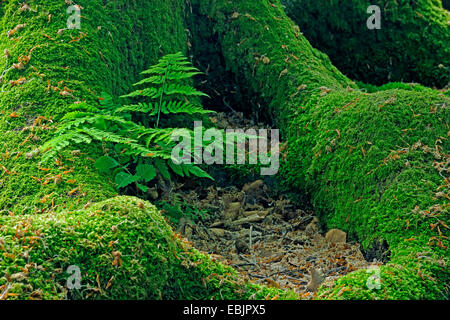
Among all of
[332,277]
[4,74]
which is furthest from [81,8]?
[332,277]

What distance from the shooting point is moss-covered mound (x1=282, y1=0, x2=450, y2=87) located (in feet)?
24.4

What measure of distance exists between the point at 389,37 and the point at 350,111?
11.0 ft

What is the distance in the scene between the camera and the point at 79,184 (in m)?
3.89

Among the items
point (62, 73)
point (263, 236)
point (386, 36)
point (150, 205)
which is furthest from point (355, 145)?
point (386, 36)

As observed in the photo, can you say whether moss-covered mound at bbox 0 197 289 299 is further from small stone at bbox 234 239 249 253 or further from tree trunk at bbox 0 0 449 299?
small stone at bbox 234 239 249 253

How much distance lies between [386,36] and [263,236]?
4.54 metres

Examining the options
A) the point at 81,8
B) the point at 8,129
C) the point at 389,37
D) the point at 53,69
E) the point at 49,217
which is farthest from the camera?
the point at 389,37

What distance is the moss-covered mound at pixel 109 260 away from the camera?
2932mm

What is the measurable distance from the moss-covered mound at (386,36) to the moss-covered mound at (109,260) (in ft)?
16.9

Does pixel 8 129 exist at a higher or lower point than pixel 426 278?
higher

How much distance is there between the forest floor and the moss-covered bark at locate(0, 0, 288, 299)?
25.8 inches

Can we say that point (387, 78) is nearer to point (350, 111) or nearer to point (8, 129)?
point (350, 111)

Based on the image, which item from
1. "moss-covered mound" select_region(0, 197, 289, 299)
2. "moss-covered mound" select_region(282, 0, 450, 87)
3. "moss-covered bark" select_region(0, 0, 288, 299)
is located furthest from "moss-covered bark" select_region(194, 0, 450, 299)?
"moss-covered mound" select_region(282, 0, 450, 87)

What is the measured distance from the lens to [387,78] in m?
7.70
